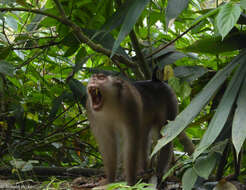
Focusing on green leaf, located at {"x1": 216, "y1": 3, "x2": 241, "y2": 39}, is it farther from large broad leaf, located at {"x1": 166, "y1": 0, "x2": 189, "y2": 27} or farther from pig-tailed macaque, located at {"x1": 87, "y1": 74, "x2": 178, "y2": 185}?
pig-tailed macaque, located at {"x1": 87, "y1": 74, "x2": 178, "y2": 185}

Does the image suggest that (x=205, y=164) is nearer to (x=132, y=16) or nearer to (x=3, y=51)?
(x=132, y=16)

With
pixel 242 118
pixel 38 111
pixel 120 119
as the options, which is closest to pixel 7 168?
pixel 38 111

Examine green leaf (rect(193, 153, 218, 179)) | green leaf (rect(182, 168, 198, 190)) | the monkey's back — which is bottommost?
green leaf (rect(182, 168, 198, 190))

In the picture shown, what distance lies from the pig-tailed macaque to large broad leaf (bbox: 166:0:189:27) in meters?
0.90

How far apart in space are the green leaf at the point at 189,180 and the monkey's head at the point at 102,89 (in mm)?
1039

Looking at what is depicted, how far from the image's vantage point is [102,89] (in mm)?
2652

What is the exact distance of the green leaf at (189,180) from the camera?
164 cm

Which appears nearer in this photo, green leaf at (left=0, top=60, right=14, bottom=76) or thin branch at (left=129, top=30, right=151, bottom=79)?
green leaf at (left=0, top=60, right=14, bottom=76)

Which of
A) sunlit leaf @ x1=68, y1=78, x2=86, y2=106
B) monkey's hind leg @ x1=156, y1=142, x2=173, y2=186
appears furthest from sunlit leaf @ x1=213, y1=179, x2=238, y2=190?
sunlit leaf @ x1=68, y1=78, x2=86, y2=106

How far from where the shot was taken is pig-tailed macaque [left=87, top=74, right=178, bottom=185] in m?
2.60

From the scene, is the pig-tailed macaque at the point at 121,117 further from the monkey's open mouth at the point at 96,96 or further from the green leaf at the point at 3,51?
the green leaf at the point at 3,51

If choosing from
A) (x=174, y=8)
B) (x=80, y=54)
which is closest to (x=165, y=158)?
(x=80, y=54)

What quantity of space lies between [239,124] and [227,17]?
0.44 meters

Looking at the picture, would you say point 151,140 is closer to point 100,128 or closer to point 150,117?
point 150,117
